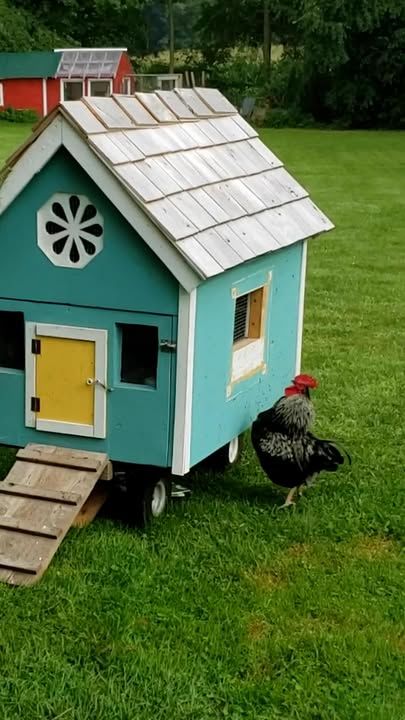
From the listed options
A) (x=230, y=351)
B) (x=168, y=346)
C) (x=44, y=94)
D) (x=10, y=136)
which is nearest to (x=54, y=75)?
(x=44, y=94)

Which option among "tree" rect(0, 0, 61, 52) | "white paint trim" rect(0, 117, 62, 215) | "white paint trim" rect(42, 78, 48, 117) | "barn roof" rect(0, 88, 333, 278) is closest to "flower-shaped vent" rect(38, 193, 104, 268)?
"white paint trim" rect(0, 117, 62, 215)

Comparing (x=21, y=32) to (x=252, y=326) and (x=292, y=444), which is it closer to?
(x=252, y=326)

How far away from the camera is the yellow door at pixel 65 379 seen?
4.38 meters

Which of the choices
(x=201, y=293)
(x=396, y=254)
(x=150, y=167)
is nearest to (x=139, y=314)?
(x=201, y=293)

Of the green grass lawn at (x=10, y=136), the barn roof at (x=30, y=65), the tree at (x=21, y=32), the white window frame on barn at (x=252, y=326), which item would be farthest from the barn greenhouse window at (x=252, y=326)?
the tree at (x=21, y=32)

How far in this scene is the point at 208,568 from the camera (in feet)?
13.8

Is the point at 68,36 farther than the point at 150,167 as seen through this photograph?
Yes

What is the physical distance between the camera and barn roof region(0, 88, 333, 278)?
4.11 meters

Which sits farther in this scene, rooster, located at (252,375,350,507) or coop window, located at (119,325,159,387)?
rooster, located at (252,375,350,507)

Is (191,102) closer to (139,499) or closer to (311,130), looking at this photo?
(139,499)

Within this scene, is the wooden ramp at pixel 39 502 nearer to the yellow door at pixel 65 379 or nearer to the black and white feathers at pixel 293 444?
the yellow door at pixel 65 379

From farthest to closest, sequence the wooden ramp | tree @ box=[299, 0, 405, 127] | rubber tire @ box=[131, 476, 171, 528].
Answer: tree @ box=[299, 0, 405, 127], rubber tire @ box=[131, 476, 171, 528], the wooden ramp

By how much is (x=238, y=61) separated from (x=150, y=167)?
137 ft

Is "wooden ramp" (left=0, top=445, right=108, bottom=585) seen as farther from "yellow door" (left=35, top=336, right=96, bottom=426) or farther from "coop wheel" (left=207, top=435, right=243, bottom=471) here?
"coop wheel" (left=207, top=435, right=243, bottom=471)
